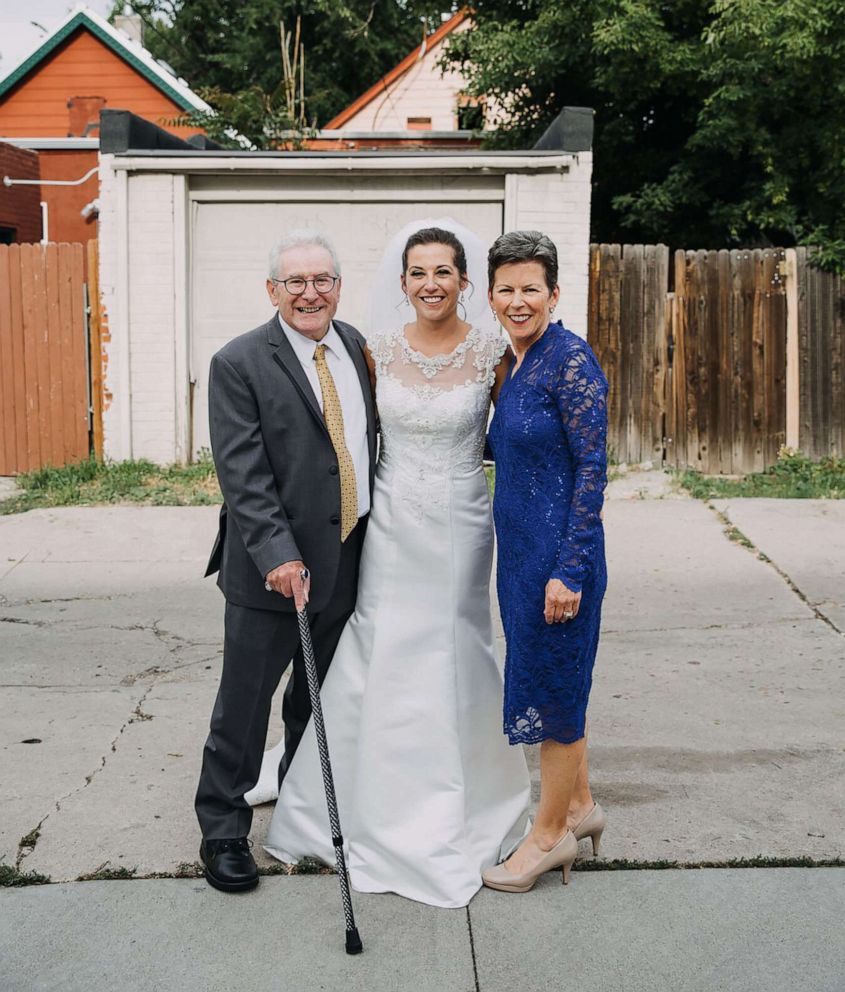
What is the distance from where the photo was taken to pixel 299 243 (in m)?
3.64

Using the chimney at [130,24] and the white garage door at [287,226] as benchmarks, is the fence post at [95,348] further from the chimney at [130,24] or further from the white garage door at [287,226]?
the chimney at [130,24]

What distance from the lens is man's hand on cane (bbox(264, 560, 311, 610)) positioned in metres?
3.58

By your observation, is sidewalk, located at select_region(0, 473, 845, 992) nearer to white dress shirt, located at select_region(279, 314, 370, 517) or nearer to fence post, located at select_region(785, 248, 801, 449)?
white dress shirt, located at select_region(279, 314, 370, 517)

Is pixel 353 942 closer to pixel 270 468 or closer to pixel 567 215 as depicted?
pixel 270 468

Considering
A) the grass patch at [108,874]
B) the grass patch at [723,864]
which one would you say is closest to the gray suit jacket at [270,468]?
the grass patch at [108,874]

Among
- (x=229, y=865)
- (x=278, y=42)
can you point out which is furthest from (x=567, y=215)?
(x=278, y=42)

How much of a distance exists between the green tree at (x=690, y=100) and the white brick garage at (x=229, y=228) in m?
2.77

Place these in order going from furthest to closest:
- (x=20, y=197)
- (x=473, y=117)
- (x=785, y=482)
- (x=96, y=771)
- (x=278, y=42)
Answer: (x=278, y=42) → (x=473, y=117) → (x=20, y=197) → (x=785, y=482) → (x=96, y=771)

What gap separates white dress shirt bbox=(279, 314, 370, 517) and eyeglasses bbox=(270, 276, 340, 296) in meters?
0.13

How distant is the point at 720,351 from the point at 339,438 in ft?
25.3

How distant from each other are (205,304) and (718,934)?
8.59 metres

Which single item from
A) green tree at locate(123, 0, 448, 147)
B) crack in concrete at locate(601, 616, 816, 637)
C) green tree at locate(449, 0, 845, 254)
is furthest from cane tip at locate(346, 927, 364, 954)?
green tree at locate(123, 0, 448, 147)

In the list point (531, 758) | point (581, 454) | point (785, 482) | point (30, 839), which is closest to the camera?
point (581, 454)

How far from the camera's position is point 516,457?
3.55 m
